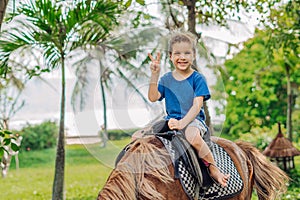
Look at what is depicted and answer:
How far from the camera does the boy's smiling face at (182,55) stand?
3.00 m

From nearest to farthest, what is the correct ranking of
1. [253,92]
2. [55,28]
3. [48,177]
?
[55,28] < [48,177] < [253,92]

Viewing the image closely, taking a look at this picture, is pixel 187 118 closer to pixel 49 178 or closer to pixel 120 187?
pixel 120 187

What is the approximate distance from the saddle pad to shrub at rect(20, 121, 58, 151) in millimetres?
10320

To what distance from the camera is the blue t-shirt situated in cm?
302

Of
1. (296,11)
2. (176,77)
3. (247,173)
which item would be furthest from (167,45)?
(296,11)

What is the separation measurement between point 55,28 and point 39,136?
26.4 ft

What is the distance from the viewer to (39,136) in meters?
13.4

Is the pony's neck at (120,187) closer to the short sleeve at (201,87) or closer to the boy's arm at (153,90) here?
the boy's arm at (153,90)

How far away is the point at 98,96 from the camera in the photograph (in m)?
3.16

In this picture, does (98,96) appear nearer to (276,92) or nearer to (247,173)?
(247,173)

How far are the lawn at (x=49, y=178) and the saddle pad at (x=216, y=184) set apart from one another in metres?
2.76

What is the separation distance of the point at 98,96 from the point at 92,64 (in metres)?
0.46

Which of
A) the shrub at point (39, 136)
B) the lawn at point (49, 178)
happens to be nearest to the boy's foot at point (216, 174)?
the lawn at point (49, 178)

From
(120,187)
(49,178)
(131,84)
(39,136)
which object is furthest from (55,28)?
(39,136)
